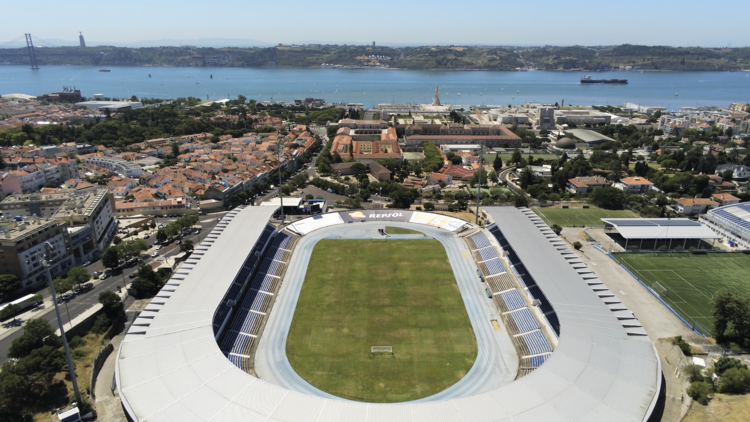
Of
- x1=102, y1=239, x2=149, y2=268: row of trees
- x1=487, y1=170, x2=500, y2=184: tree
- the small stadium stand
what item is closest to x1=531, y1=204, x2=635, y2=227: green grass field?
x1=487, y1=170, x2=500, y2=184: tree

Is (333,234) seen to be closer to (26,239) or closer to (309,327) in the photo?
(309,327)

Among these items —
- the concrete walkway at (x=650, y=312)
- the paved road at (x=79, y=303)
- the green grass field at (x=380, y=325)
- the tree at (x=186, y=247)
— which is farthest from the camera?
the tree at (x=186, y=247)

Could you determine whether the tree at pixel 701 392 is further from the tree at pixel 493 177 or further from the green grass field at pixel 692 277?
the tree at pixel 493 177

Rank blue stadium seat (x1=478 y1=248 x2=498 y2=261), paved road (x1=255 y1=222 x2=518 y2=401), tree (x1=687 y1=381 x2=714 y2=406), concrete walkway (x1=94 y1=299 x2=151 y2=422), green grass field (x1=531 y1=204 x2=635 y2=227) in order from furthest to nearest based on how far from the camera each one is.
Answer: green grass field (x1=531 y1=204 x2=635 y2=227) → blue stadium seat (x1=478 y1=248 x2=498 y2=261) → paved road (x1=255 y1=222 x2=518 y2=401) → tree (x1=687 y1=381 x2=714 y2=406) → concrete walkway (x1=94 y1=299 x2=151 y2=422)

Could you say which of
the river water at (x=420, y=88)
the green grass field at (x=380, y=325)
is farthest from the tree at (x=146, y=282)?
the river water at (x=420, y=88)

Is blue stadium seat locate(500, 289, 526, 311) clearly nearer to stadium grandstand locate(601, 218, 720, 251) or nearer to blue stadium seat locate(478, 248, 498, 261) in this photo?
blue stadium seat locate(478, 248, 498, 261)

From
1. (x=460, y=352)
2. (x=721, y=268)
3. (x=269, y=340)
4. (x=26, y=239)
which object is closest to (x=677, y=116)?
(x=721, y=268)

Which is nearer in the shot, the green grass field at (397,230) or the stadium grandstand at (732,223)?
the stadium grandstand at (732,223)
